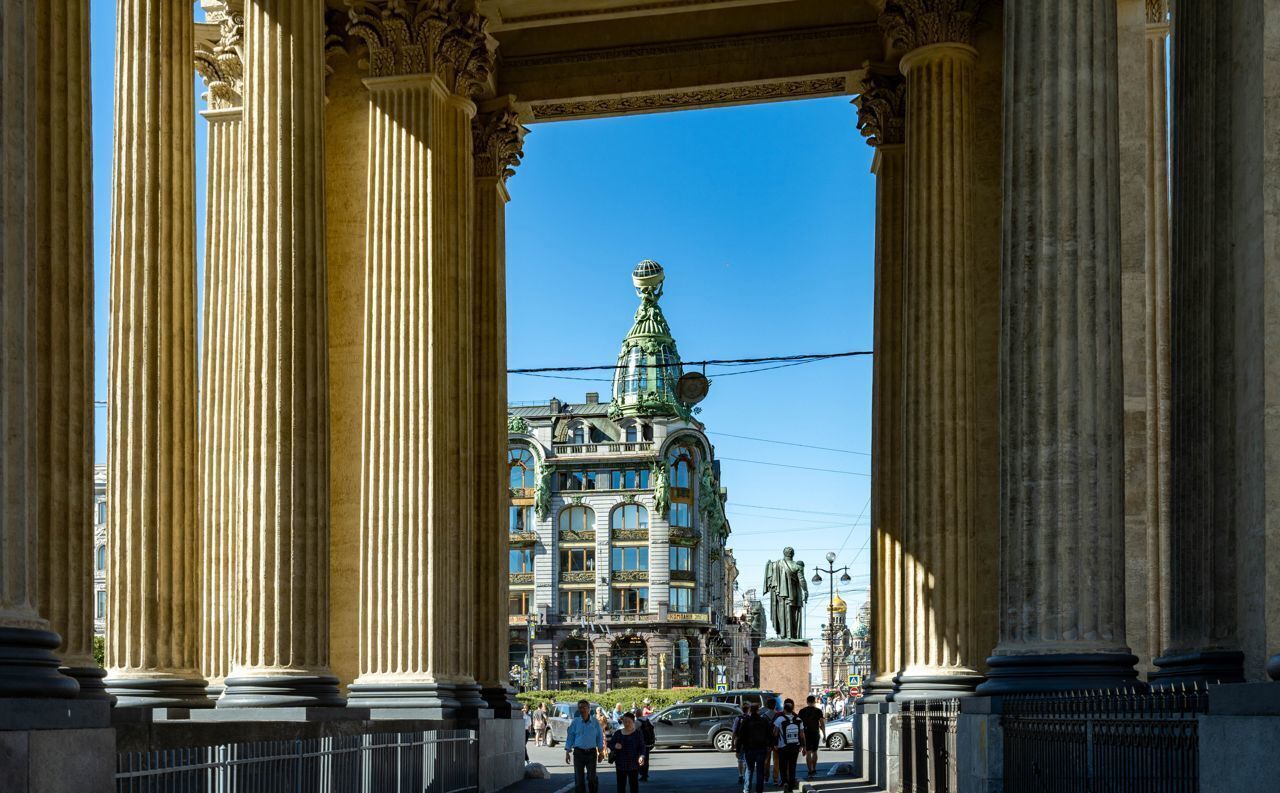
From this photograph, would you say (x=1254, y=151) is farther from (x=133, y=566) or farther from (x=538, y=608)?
(x=538, y=608)

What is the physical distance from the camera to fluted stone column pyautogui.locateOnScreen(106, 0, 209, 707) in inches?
877

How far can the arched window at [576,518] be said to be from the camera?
173 m

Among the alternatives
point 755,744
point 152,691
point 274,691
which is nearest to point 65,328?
point 152,691

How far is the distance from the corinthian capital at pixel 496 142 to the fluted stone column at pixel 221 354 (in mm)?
7177

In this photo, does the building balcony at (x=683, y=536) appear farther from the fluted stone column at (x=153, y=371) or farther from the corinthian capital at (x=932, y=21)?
the fluted stone column at (x=153, y=371)

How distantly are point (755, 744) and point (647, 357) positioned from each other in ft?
469

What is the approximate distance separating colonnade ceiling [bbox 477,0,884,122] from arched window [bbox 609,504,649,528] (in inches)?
5189

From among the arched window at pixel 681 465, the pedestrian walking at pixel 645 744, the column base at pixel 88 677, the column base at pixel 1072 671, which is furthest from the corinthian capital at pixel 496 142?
the arched window at pixel 681 465

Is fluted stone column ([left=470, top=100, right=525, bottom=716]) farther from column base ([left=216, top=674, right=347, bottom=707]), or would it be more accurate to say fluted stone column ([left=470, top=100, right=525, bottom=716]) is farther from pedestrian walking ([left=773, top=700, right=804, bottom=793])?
column base ([left=216, top=674, right=347, bottom=707])

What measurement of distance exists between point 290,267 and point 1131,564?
1395 centimetres

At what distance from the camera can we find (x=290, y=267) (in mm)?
24906

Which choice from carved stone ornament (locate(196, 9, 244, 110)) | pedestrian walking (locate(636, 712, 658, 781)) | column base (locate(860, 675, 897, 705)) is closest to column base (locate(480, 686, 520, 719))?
pedestrian walking (locate(636, 712, 658, 781))

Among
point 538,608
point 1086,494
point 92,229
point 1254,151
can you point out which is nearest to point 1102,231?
point 1086,494

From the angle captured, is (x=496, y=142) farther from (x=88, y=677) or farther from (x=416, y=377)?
(x=88, y=677)
